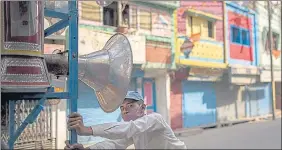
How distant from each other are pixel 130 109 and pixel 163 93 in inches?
394

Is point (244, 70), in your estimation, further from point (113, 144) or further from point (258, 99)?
point (113, 144)

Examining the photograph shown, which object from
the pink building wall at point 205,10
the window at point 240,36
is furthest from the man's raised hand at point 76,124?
the window at point 240,36

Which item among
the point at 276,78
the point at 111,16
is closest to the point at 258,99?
the point at 276,78

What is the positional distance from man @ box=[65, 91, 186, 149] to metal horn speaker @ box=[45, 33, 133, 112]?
65mm

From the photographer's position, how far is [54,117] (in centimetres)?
824

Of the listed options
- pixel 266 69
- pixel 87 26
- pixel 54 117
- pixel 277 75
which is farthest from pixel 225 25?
pixel 54 117

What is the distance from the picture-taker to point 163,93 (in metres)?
11.8

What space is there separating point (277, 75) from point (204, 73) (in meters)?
7.03

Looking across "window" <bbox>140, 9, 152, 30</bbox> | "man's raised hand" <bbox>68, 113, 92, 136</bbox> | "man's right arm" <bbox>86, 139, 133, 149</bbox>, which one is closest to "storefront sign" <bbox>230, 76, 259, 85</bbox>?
"window" <bbox>140, 9, 152, 30</bbox>

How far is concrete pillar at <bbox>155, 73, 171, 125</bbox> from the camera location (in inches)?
459

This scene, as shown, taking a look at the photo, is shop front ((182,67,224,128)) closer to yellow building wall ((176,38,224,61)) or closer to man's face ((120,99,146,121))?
yellow building wall ((176,38,224,61))

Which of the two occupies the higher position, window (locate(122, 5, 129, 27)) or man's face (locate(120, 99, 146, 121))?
window (locate(122, 5, 129, 27))

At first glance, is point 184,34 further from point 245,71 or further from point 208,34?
point 245,71

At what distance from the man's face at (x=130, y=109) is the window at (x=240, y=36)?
14137 mm
